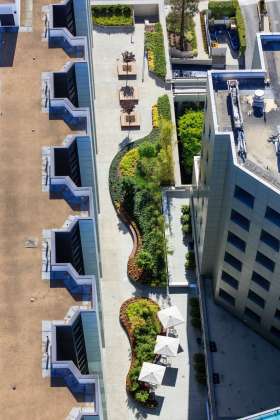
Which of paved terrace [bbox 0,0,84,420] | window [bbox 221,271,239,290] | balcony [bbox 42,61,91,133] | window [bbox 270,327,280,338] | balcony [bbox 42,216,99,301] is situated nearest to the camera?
paved terrace [bbox 0,0,84,420]

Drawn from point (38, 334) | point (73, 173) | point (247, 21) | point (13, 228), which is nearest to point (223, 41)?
point (247, 21)

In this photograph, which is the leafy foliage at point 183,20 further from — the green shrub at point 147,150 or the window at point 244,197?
the window at point 244,197

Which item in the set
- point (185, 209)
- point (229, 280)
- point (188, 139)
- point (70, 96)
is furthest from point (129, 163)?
point (229, 280)

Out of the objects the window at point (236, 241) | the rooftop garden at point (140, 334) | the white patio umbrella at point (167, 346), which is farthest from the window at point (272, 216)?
the rooftop garden at point (140, 334)

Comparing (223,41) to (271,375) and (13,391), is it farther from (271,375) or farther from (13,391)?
(13,391)

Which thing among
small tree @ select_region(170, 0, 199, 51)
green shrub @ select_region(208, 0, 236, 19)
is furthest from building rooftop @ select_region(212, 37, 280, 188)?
green shrub @ select_region(208, 0, 236, 19)

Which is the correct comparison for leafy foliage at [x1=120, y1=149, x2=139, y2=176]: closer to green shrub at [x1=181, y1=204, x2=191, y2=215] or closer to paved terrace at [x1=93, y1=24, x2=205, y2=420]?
paved terrace at [x1=93, y1=24, x2=205, y2=420]

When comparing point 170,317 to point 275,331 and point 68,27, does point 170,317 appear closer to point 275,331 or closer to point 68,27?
point 275,331
